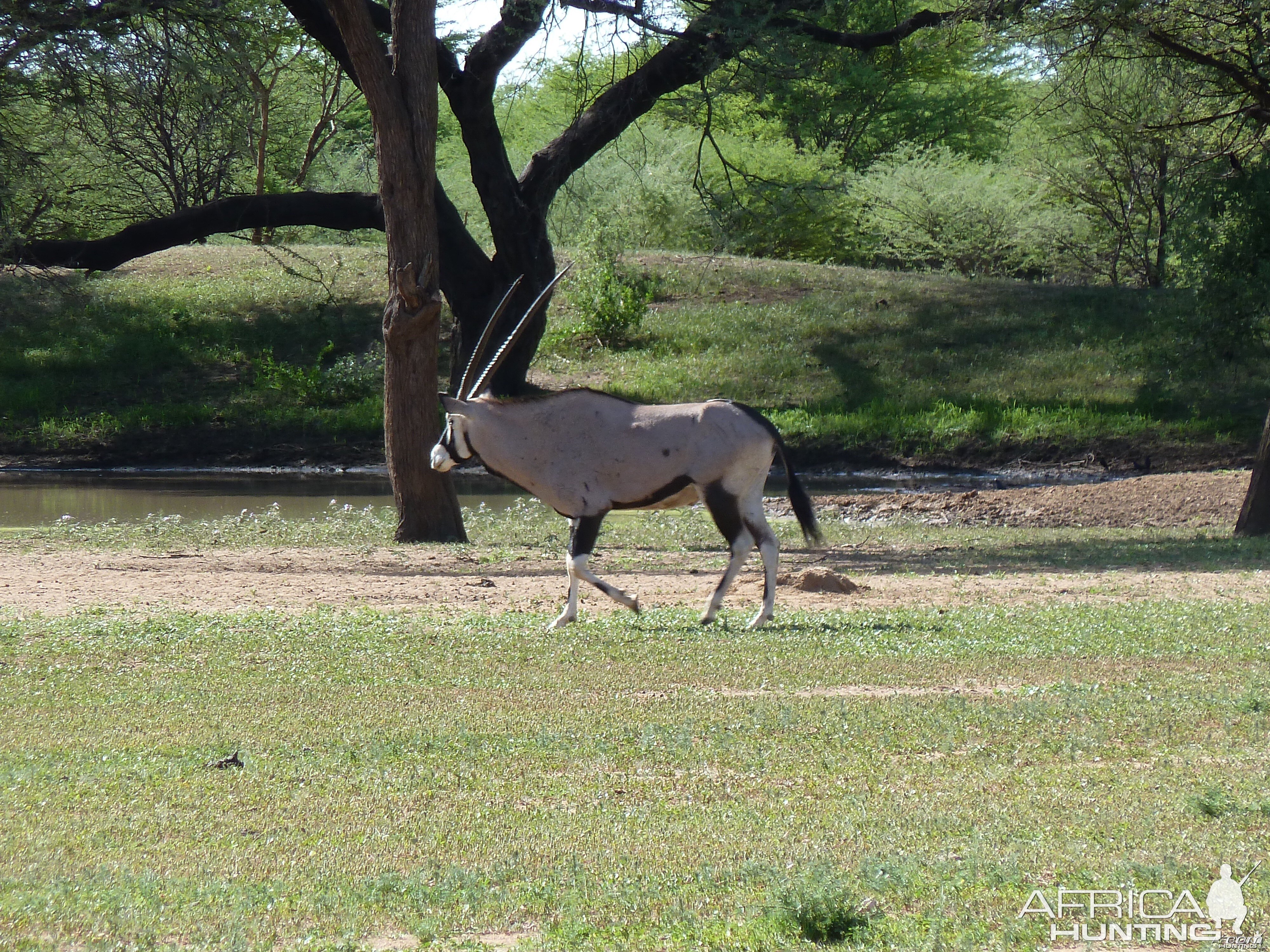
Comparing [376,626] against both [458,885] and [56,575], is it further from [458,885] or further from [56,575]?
[458,885]

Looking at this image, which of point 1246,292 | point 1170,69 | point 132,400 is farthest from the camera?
point 132,400

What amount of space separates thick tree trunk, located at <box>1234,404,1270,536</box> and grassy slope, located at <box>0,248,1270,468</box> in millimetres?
8523

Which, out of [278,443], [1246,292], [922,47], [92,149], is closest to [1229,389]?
[1246,292]

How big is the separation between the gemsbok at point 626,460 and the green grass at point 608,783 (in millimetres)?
900

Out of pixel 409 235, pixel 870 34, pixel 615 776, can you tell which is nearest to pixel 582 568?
pixel 615 776

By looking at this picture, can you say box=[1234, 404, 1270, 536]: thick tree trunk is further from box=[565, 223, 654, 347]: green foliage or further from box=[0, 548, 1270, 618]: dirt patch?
box=[565, 223, 654, 347]: green foliage

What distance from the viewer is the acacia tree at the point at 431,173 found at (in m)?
17.4

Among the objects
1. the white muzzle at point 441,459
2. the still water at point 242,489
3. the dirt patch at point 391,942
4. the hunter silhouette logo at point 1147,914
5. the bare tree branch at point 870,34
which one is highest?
the bare tree branch at point 870,34

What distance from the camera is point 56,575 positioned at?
1402cm

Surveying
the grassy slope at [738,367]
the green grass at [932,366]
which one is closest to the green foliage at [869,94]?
the green grass at [932,366]

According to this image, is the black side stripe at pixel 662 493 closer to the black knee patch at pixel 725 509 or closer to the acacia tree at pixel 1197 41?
the black knee patch at pixel 725 509

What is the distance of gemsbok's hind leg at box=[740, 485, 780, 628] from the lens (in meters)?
10.9

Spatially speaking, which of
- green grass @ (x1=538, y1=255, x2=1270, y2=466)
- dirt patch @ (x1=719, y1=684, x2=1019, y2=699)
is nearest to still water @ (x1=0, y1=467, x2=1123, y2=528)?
green grass @ (x1=538, y1=255, x2=1270, y2=466)

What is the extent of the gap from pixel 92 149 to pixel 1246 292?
20.4 metres
